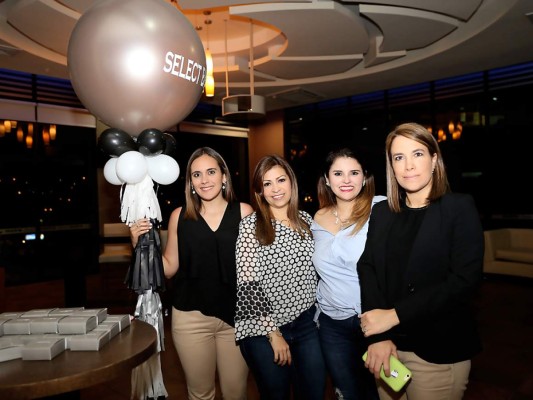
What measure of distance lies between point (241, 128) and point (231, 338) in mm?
8203

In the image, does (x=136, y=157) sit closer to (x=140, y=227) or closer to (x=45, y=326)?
(x=140, y=227)

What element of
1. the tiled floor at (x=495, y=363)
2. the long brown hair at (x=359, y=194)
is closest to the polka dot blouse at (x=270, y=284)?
the long brown hair at (x=359, y=194)

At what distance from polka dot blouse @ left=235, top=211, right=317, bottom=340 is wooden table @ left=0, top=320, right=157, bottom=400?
48cm

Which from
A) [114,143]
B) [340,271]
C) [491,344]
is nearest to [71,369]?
[114,143]

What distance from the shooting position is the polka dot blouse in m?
1.85

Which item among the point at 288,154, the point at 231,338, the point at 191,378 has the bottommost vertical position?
the point at 191,378

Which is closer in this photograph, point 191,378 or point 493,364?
point 191,378

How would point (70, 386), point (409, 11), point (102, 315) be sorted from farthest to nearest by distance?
1. point (409, 11)
2. point (102, 315)
3. point (70, 386)

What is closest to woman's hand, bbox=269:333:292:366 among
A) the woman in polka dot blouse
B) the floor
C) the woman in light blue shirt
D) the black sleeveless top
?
the woman in polka dot blouse

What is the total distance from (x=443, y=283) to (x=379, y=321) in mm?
260

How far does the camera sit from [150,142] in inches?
75.5

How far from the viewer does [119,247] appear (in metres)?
6.22

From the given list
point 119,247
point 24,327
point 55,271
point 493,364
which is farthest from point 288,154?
point 24,327

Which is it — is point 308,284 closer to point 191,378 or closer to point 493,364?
point 191,378
